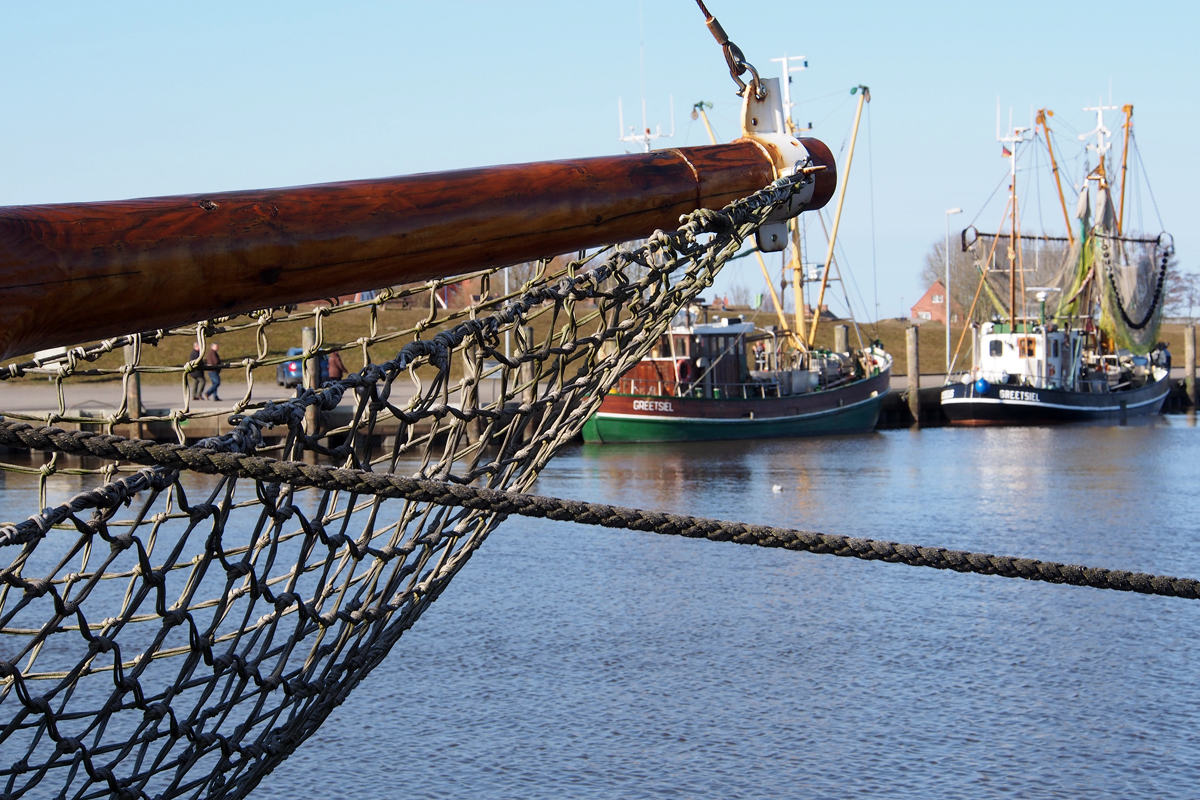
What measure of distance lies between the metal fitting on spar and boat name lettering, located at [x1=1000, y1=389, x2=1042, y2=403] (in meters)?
30.5

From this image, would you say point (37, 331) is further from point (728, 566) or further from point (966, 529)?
point (966, 529)

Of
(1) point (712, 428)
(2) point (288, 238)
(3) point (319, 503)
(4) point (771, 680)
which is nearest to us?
(2) point (288, 238)

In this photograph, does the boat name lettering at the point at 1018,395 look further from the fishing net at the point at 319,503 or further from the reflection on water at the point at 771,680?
the fishing net at the point at 319,503

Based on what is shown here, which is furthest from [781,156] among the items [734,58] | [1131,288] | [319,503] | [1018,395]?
[1131,288]

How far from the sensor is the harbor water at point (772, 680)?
19.2ft

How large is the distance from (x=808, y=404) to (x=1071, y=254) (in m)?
14.0

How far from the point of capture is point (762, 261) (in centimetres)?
3334

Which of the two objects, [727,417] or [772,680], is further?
[727,417]

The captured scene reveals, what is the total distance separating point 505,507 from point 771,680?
5423 mm

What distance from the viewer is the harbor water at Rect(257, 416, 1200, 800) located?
19.2 feet

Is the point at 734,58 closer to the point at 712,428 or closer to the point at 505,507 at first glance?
the point at 505,507

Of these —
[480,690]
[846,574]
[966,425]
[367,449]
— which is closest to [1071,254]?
[966,425]

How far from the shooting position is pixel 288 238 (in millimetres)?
2145

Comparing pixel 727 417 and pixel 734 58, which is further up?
pixel 734 58
